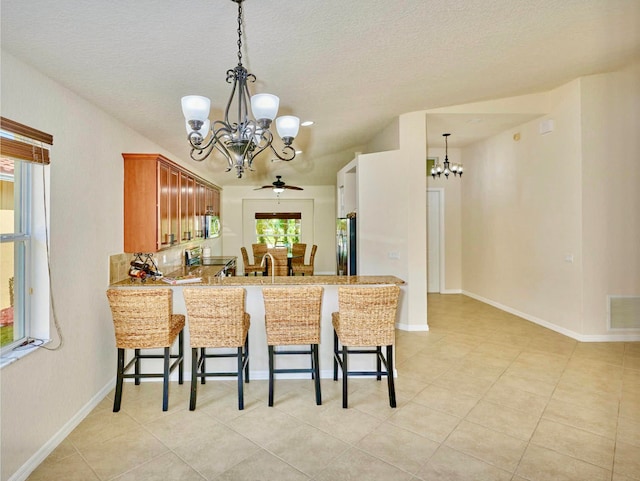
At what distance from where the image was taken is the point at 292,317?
9.07ft

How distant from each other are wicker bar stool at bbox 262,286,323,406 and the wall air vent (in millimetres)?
4047

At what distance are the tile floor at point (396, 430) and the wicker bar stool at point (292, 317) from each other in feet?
1.34

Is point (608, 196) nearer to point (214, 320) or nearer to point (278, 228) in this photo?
point (214, 320)

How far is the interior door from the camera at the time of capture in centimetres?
723

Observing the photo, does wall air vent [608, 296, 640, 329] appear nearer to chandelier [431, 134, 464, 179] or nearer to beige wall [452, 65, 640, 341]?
beige wall [452, 65, 640, 341]

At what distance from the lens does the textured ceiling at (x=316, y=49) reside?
1.87 meters

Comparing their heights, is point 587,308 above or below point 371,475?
above

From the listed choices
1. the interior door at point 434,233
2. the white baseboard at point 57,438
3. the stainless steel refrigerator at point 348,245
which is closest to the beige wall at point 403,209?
the stainless steel refrigerator at point 348,245

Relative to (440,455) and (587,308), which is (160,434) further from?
(587,308)

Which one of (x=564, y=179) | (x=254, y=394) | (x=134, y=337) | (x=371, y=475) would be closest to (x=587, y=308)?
(x=564, y=179)

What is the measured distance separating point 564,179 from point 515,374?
2.79 metres

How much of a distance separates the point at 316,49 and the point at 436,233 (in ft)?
18.1

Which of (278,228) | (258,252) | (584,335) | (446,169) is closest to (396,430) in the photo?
(584,335)

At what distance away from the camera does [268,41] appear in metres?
2.30
